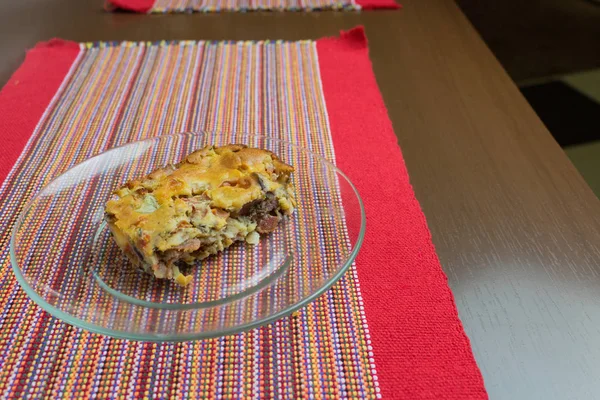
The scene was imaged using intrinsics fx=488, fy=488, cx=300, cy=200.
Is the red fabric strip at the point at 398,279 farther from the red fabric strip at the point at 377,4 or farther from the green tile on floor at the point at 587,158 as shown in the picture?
the green tile on floor at the point at 587,158

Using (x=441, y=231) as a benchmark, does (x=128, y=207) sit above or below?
above

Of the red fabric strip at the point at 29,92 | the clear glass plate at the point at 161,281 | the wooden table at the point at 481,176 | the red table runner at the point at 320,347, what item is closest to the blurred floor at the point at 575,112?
the wooden table at the point at 481,176

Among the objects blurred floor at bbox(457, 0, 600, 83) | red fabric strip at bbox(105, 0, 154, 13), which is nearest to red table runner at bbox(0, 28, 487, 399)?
red fabric strip at bbox(105, 0, 154, 13)

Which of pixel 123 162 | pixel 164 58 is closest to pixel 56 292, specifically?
pixel 123 162

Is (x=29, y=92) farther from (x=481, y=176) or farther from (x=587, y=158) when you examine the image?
(x=587, y=158)

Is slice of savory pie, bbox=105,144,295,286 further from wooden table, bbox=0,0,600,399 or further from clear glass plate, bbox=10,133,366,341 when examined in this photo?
wooden table, bbox=0,0,600,399

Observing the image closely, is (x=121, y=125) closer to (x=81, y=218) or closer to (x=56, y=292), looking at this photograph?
(x=81, y=218)

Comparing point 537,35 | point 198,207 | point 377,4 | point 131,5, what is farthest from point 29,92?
point 537,35
